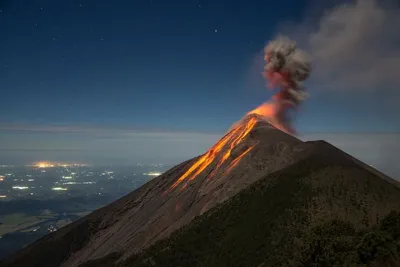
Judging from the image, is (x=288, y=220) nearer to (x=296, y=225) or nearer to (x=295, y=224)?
(x=295, y=224)

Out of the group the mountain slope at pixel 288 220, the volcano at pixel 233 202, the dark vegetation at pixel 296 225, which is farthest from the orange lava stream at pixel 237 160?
the dark vegetation at pixel 296 225

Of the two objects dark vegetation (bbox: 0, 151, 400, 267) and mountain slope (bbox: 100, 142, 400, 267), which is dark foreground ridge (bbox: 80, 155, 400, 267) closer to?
dark vegetation (bbox: 0, 151, 400, 267)

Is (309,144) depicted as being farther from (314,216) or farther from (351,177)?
(314,216)

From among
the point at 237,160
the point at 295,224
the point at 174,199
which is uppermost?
the point at 237,160

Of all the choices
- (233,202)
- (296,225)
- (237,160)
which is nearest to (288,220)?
(296,225)

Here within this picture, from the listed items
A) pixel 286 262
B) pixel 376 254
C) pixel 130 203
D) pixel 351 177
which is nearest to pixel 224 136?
pixel 130 203

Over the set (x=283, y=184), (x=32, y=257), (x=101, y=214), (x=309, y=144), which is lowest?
(x=32, y=257)

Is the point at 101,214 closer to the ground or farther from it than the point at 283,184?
closer to the ground
